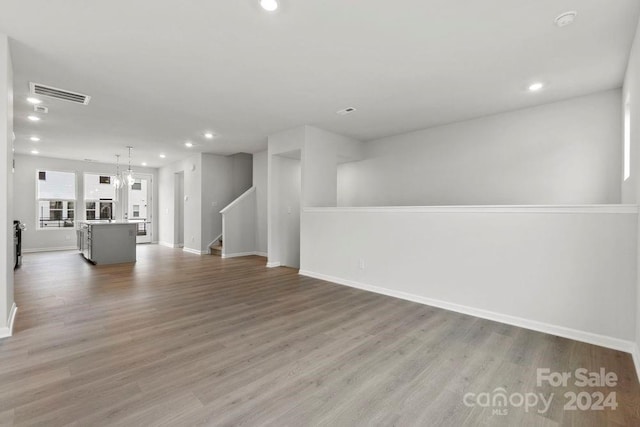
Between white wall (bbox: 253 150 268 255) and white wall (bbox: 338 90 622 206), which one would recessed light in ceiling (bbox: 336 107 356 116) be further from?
white wall (bbox: 253 150 268 255)

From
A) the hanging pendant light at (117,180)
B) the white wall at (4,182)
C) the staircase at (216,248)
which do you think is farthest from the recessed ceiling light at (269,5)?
the hanging pendant light at (117,180)

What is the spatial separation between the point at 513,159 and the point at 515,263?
2.18 metres

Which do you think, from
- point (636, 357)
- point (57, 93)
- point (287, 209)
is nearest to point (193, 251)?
point (287, 209)

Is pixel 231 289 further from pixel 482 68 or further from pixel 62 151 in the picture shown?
pixel 62 151

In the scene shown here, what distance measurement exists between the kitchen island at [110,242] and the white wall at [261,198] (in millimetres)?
2797

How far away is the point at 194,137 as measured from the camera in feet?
20.1

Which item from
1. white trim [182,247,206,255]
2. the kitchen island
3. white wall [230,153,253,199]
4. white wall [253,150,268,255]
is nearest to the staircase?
white trim [182,247,206,255]

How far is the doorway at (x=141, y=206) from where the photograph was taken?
977 centimetres

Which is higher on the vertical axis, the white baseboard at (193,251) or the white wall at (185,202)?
the white wall at (185,202)

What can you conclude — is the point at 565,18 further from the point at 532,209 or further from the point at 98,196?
the point at 98,196

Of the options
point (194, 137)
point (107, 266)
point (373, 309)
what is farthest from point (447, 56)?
point (107, 266)

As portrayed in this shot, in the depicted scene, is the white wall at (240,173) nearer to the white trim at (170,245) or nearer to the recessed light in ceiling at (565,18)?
the white trim at (170,245)

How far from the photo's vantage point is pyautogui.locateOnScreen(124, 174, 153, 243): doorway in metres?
9.77

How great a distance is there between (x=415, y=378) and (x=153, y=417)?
1.62m
